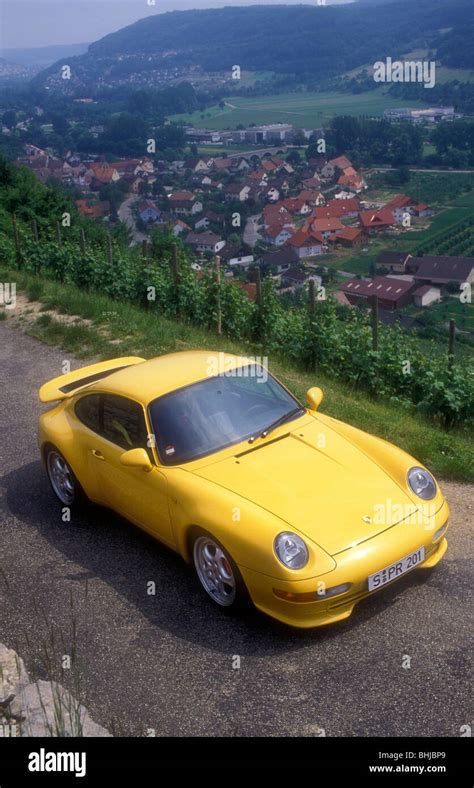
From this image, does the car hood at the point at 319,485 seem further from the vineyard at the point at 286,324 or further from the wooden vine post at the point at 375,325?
the wooden vine post at the point at 375,325

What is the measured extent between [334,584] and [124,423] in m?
2.35

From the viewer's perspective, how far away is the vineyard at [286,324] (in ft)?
34.6

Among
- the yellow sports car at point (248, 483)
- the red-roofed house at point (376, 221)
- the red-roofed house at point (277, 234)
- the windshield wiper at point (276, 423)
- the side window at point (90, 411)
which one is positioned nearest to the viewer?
the yellow sports car at point (248, 483)

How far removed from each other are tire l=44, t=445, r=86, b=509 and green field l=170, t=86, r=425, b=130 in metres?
65.0

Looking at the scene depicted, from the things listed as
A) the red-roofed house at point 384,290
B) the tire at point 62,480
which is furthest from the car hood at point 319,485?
the red-roofed house at point 384,290

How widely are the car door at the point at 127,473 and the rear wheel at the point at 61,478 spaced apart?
46 centimetres

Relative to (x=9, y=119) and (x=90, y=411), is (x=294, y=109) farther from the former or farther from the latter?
(x=90, y=411)

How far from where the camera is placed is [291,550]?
16.4 feet

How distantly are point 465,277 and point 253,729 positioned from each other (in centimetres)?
2221

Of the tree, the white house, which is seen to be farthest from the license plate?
the tree

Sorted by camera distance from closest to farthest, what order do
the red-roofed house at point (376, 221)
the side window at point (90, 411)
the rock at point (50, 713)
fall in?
the rock at point (50, 713) < the side window at point (90, 411) < the red-roofed house at point (376, 221)
